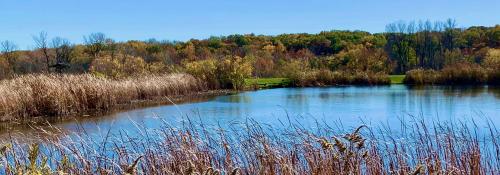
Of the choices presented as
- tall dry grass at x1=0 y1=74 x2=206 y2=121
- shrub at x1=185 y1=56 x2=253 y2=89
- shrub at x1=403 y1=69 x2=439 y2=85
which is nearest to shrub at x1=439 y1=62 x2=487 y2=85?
shrub at x1=403 y1=69 x2=439 y2=85

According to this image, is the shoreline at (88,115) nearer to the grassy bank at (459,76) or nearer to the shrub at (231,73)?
the shrub at (231,73)

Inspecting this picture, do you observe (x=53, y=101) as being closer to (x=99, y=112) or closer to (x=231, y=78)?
(x=99, y=112)

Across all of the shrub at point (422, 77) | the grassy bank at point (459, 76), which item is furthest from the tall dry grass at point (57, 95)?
the grassy bank at point (459, 76)

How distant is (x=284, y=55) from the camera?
278 feet

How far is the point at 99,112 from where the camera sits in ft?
64.7

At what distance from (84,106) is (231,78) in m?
17.7

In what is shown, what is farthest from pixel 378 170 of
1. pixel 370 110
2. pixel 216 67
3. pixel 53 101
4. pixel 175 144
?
pixel 216 67

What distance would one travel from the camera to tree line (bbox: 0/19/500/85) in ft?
143

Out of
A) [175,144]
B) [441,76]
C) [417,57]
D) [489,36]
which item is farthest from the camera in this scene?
[489,36]

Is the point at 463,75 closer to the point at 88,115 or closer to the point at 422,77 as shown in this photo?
the point at 422,77

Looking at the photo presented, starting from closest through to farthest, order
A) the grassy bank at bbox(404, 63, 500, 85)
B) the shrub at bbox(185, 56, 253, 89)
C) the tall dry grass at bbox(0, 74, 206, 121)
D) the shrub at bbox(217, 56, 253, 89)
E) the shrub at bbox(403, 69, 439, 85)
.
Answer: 1. the tall dry grass at bbox(0, 74, 206, 121)
2. the shrub at bbox(185, 56, 253, 89)
3. the shrub at bbox(217, 56, 253, 89)
4. the grassy bank at bbox(404, 63, 500, 85)
5. the shrub at bbox(403, 69, 439, 85)

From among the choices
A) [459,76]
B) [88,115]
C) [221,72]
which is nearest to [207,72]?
[221,72]

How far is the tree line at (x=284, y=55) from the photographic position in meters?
43.6

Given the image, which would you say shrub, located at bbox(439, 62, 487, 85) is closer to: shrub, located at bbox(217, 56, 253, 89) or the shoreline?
shrub, located at bbox(217, 56, 253, 89)
